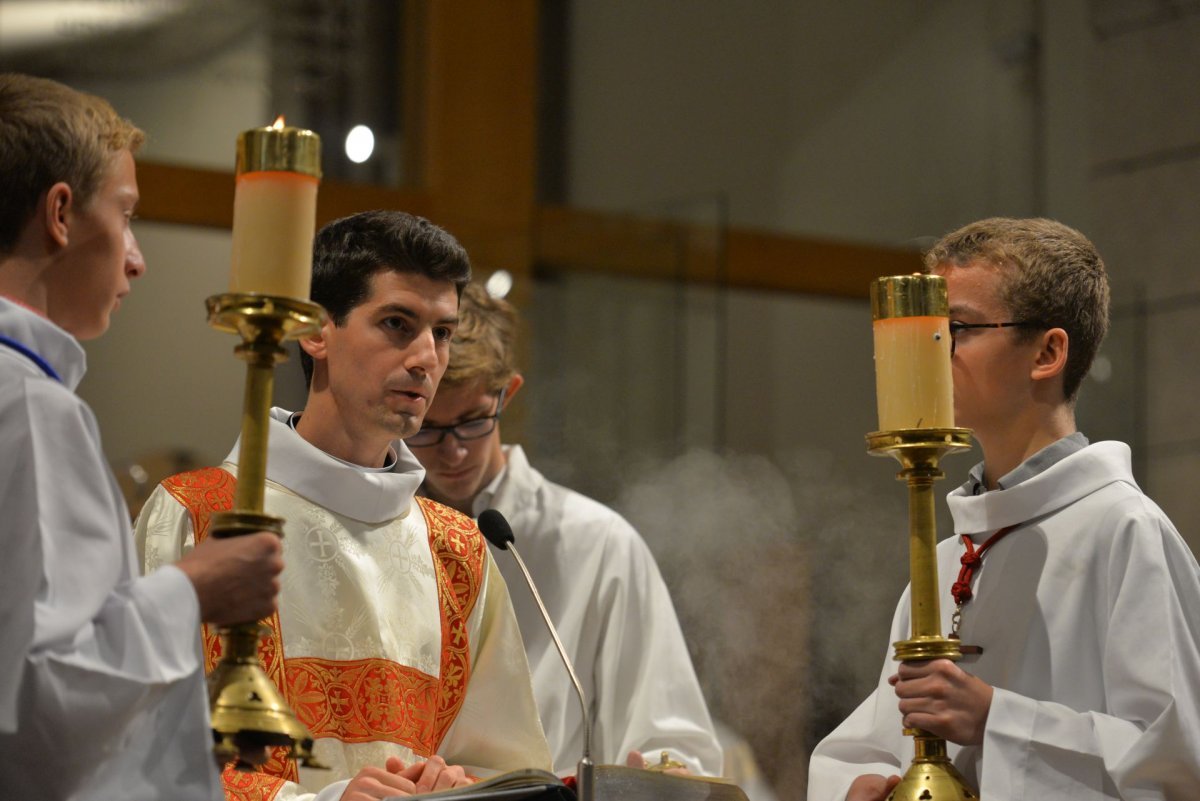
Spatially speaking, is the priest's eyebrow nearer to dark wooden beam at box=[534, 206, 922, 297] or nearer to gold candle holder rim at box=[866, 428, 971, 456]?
gold candle holder rim at box=[866, 428, 971, 456]

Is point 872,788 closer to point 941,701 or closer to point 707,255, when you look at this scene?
point 941,701

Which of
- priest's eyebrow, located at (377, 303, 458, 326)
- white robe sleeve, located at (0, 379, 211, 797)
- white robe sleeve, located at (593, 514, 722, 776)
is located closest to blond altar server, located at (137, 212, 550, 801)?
priest's eyebrow, located at (377, 303, 458, 326)

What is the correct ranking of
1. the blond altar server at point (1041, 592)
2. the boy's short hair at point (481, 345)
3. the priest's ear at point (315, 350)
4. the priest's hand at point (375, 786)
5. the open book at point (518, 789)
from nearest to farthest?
1. the open book at point (518, 789)
2. the priest's hand at point (375, 786)
3. the blond altar server at point (1041, 592)
4. the priest's ear at point (315, 350)
5. the boy's short hair at point (481, 345)

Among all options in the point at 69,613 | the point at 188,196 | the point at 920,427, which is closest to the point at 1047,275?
the point at 920,427

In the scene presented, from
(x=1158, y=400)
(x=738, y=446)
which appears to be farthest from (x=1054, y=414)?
(x=738, y=446)

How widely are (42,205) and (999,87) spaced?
623 cm

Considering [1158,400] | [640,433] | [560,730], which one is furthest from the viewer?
[640,433]

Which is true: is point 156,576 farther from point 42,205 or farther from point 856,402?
point 856,402

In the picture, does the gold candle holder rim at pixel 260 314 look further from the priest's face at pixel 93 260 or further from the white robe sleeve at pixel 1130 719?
the white robe sleeve at pixel 1130 719

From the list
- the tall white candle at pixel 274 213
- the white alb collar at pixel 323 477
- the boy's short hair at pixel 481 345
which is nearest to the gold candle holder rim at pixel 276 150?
the tall white candle at pixel 274 213

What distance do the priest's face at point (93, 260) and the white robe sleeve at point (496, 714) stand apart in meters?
1.17

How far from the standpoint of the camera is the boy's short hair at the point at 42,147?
2236 millimetres

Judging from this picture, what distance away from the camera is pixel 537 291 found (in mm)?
6785

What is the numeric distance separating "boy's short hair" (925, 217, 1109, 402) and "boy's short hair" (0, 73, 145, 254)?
1.58 meters
